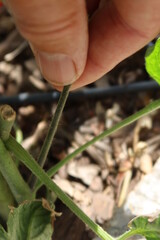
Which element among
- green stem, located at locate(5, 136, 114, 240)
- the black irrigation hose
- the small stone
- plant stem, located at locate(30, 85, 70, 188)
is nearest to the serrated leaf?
green stem, located at locate(5, 136, 114, 240)

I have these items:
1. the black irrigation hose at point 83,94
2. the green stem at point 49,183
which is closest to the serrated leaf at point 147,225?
the green stem at point 49,183

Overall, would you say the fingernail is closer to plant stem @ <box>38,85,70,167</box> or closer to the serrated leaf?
plant stem @ <box>38,85,70,167</box>

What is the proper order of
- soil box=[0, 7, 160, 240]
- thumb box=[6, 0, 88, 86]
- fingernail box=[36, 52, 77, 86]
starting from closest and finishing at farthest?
thumb box=[6, 0, 88, 86]
fingernail box=[36, 52, 77, 86]
soil box=[0, 7, 160, 240]

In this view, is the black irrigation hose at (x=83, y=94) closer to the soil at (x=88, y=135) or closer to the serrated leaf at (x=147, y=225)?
the soil at (x=88, y=135)

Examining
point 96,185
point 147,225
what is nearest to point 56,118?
point 147,225

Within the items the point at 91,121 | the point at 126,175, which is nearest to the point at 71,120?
the point at 91,121
